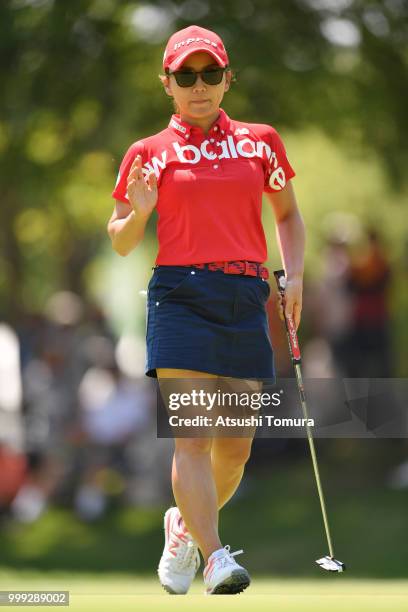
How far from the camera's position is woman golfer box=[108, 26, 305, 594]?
19.5 ft

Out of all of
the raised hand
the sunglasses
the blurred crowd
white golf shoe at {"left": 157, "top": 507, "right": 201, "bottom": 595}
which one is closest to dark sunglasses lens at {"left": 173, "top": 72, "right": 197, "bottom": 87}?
the sunglasses

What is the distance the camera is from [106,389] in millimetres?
14469

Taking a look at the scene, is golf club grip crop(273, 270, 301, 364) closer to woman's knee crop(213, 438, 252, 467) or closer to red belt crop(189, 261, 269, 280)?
red belt crop(189, 261, 269, 280)

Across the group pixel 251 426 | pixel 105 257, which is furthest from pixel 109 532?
pixel 105 257

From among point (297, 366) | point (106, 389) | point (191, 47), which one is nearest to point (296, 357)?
point (297, 366)

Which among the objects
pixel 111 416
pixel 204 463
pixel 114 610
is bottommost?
pixel 114 610

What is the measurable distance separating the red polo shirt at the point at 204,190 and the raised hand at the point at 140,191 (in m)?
0.09

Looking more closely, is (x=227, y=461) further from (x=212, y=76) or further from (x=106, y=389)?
(x=106, y=389)

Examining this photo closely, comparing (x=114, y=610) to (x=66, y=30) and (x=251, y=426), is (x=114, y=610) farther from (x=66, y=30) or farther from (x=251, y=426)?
(x=66, y=30)

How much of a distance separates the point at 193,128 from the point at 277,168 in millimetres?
421

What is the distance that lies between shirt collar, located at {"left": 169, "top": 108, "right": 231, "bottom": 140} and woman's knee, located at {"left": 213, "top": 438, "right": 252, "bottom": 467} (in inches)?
54.7

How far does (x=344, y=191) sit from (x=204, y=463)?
19.5m

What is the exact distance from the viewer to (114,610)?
18.9 ft

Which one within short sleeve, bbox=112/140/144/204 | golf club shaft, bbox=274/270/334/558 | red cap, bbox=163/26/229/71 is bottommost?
golf club shaft, bbox=274/270/334/558
